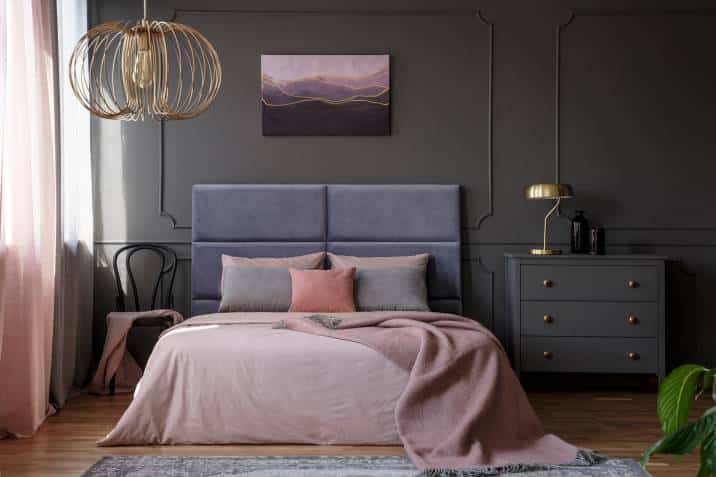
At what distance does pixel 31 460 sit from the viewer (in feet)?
10.5

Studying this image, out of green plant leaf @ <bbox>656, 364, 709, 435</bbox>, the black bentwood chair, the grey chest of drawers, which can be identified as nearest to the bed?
the grey chest of drawers

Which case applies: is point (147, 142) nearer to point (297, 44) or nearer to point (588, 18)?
point (297, 44)

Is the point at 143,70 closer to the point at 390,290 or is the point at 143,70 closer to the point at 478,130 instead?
the point at 390,290

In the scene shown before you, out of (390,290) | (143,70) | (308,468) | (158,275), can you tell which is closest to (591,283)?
(390,290)

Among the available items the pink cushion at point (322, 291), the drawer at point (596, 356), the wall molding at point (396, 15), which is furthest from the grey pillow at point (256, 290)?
the drawer at point (596, 356)

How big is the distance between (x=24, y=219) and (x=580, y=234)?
11.1 ft

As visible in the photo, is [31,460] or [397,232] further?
[397,232]

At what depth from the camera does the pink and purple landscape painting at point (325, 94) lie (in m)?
4.93

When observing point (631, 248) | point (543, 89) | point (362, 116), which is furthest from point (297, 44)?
point (631, 248)

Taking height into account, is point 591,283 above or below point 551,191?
below

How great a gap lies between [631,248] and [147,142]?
340 cm

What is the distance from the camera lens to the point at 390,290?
4.54 m

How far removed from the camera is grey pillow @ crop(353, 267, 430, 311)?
4512 millimetres

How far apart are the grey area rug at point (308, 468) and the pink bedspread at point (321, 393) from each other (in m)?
0.21
